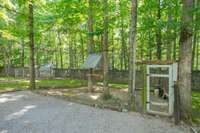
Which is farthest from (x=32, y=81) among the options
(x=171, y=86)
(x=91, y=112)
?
(x=171, y=86)

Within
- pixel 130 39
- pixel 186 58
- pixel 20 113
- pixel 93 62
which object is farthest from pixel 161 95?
pixel 20 113

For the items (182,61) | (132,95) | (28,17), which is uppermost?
(28,17)

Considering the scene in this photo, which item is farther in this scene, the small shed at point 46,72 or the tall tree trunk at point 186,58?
the small shed at point 46,72

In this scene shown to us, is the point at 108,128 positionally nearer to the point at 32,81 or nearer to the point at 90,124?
the point at 90,124

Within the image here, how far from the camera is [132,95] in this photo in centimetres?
798

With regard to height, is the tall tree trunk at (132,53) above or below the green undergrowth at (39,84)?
above

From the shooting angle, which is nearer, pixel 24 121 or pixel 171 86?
pixel 24 121

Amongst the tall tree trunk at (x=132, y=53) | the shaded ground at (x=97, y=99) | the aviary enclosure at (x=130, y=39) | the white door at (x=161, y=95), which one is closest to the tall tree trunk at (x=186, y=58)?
the aviary enclosure at (x=130, y=39)

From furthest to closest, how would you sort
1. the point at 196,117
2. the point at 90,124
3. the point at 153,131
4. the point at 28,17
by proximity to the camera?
the point at 28,17, the point at 196,117, the point at 90,124, the point at 153,131

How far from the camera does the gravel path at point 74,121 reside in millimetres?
5422

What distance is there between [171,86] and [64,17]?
33.2 feet

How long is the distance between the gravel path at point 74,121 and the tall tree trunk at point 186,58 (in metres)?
0.86

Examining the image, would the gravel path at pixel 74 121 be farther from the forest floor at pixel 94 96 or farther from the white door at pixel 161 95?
the forest floor at pixel 94 96

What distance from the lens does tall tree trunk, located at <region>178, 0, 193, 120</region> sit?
21.0 feet
